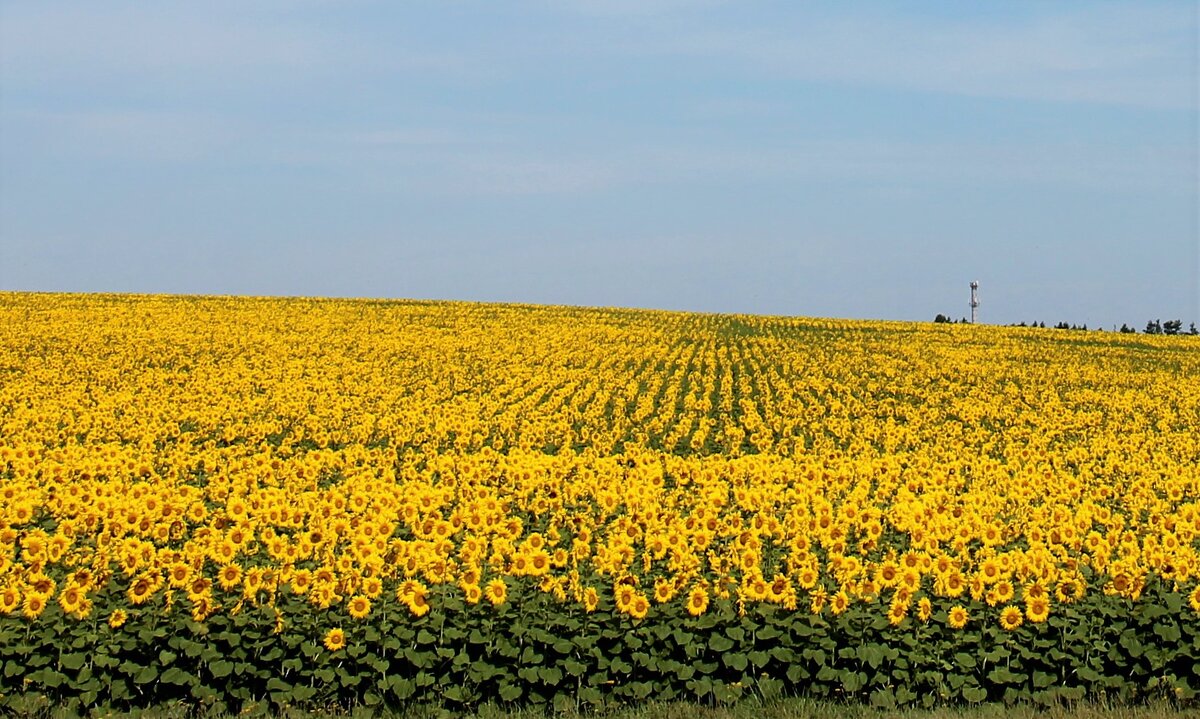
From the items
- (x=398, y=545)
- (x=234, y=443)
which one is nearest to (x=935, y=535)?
(x=398, y=545)

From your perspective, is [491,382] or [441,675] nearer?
[441,675]

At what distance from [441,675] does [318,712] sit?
Result: 0.98 metres

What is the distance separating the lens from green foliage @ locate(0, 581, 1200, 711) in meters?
9.62

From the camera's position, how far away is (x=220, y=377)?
29031 millimetres

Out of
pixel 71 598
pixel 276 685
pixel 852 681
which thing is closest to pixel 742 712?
pixel 852 681

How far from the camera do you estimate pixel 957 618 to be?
1012 cm

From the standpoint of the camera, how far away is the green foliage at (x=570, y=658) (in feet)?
31.6

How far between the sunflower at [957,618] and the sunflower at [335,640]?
194 inches

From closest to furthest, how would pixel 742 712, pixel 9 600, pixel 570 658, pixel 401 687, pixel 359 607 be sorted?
1. pixel 742 712
2. pixel 401 687
3. pixel 570 658
4. pixel 359 607
5. pixel 9 600

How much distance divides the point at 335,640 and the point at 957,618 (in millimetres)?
5070

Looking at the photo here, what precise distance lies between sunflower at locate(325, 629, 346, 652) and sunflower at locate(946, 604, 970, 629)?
16.2ft

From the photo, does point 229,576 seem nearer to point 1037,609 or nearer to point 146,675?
point 146,675

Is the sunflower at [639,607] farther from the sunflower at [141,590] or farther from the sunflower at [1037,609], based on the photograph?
the sunflower at [141,590]

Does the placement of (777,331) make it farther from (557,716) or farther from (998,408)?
(557,716)
